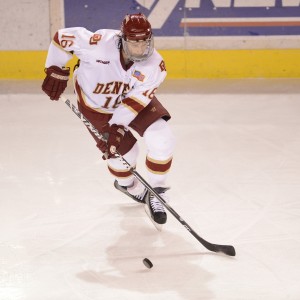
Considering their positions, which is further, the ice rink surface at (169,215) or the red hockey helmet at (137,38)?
the red hockey helmet at (137,38)

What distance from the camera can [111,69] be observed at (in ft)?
10.2

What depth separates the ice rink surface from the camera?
2.66 meters

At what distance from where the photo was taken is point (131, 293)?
8.45 ft

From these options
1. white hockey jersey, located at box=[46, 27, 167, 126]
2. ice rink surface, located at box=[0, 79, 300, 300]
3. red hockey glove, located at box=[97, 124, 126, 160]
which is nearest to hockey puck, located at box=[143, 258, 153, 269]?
ice rink surface, located at box=[0, 79, 300, 300]

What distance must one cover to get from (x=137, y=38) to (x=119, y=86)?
1.09 feet

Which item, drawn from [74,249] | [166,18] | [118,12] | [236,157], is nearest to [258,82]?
[166,18]

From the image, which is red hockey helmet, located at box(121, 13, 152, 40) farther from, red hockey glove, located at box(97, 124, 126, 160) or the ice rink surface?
the ice rink surface

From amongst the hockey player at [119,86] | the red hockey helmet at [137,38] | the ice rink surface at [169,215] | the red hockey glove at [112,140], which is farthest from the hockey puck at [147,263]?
the red hockey helmet at [137,38]

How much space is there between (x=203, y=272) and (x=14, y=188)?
1305 mm

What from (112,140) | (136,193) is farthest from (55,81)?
(136,193)

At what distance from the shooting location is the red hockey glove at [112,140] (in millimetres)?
3051

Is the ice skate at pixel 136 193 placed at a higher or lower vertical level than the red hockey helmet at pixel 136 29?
lower

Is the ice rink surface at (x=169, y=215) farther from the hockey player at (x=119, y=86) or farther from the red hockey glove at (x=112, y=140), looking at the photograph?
the red hockey glove at (x=112, y=140)

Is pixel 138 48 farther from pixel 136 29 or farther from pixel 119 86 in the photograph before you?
pixel 119 86
